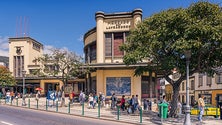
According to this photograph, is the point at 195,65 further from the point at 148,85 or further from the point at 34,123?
the point at 148,85

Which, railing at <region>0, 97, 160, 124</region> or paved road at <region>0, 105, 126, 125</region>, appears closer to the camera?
paved road at <region>0, 105, 126, 125</region>

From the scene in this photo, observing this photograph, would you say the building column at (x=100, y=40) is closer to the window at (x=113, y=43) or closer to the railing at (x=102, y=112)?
the window at (x=113, y=43)

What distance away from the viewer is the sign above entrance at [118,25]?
3281 cm

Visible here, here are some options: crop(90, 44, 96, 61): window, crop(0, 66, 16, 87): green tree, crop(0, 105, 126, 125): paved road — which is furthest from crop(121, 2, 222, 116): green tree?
crop(0, 66, 16, 87): green tree

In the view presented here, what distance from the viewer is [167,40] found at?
63.6ft

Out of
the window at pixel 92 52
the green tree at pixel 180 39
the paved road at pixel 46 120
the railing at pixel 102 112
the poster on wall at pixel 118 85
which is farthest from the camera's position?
the window at pixel 92 52

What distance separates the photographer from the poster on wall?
32344mm

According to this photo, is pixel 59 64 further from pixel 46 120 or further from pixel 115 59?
pixel 46 120

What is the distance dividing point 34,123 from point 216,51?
39.3ft

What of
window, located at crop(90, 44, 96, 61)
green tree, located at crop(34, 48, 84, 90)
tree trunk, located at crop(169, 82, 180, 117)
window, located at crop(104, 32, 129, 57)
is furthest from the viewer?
window, located at crop(90, 44, 96, 61)

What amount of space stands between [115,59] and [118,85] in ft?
9.58

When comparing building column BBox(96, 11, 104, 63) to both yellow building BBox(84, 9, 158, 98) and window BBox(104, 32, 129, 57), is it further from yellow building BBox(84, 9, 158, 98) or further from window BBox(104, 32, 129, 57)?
window BBox(104, 32, 129, 57)

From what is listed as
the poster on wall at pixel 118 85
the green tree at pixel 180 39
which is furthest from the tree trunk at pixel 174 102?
the poster on wall at pixel 118 85

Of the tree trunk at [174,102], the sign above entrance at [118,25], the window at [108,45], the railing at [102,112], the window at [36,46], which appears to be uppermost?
the window at [36,46]
